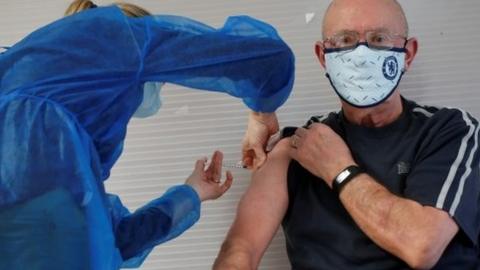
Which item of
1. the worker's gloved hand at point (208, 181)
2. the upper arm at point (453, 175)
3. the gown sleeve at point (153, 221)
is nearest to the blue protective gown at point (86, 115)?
the gown sleeve at point (153, 221)

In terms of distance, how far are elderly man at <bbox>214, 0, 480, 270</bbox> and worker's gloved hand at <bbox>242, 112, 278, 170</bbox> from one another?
2.3 inches

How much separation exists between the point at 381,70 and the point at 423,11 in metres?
0.57

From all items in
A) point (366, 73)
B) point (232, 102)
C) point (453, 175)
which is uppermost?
point (366, 73)

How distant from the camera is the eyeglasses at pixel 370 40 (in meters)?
1.42

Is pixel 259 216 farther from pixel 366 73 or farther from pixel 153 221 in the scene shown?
pixel 366 73

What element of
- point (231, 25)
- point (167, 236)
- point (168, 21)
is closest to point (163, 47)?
point (168, 21)

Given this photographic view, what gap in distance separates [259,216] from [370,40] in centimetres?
53

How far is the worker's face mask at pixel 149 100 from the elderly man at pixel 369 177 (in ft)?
1.12

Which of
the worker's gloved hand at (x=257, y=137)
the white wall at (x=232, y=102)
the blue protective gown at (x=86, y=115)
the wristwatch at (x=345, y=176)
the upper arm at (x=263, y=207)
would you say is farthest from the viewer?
the white wall at (x=232, y=102)

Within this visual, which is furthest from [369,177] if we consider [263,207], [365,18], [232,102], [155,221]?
[232,102]

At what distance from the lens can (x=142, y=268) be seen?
1.92 m

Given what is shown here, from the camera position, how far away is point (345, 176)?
1.37 meters

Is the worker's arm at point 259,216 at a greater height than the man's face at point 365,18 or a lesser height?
lesser

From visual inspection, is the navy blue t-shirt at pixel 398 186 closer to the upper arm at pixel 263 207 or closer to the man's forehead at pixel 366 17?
the upper arm at pixel 263 207
